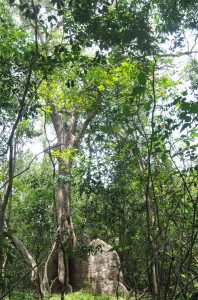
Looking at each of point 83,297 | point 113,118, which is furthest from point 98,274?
point 113,118

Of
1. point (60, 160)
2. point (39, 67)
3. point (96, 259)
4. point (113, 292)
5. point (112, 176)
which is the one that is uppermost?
point (60, 160)

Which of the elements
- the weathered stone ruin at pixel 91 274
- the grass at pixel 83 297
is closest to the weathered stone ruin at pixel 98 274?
the weathered stone ruin at pixel 91 274

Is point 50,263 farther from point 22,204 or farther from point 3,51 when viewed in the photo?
point 3,51

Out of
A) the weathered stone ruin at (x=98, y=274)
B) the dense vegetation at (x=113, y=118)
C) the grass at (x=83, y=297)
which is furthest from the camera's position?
the weathered stone ruin at (x=98, y=274)

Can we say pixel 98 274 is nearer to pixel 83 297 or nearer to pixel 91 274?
pixel 91 274

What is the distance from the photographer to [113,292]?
952cm

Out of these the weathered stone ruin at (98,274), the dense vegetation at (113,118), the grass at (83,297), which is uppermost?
the dense vegetation at (113,118)

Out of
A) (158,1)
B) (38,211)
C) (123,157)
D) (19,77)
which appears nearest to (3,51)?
(19,77)

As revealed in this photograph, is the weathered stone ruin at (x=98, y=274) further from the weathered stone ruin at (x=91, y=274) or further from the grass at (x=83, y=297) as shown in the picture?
the grass at (x=83, y=297)

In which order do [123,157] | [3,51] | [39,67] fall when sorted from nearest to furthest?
[39,67]
[3,51]
[123,157]

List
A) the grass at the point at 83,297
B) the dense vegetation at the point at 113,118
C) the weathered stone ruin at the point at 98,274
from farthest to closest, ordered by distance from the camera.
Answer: the weathered stone ruin at the point at 98,274 → the grass at the point at 83,297 → the dense vegetation at the point at 113,118

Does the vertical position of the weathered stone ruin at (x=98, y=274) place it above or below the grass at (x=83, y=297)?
above

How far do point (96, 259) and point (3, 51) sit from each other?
22.8 ft

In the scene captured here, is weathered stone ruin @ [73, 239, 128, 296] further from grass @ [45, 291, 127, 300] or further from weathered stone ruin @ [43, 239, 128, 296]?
grass @ [45, 291, 127, 300]
